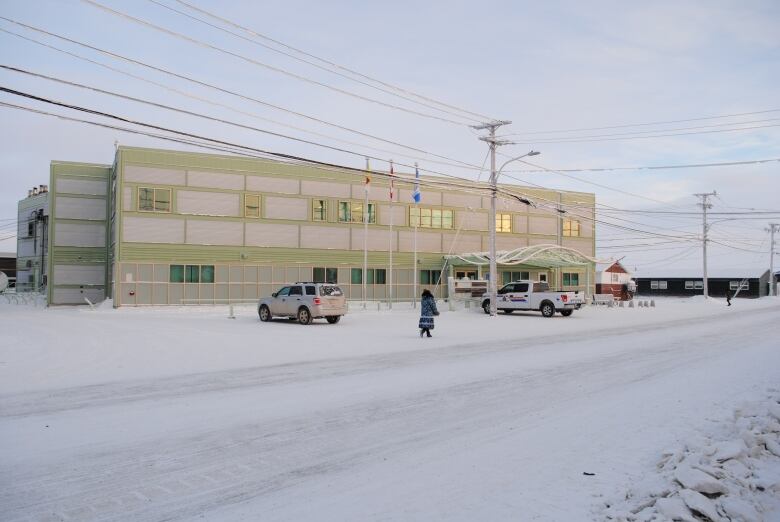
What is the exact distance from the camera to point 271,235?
42188mm

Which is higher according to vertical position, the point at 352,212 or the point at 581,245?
the point at 352,212

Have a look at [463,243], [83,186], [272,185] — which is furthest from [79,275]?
[463,243]

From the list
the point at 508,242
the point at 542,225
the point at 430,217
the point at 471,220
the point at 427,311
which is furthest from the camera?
the point at 542,225

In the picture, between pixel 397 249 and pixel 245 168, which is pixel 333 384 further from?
pixel 397 249

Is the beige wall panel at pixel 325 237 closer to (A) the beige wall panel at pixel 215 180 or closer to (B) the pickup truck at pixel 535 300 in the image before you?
(A) the beige wall panel at pixel 215 180

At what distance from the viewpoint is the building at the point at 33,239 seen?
2128 inches

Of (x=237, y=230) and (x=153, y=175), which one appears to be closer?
(x=153, y=175)

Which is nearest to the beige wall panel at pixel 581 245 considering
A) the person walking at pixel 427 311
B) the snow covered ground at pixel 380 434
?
the person walking at pixel 427 311

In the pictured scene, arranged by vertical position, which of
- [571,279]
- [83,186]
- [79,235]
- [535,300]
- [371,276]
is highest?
[83,186]

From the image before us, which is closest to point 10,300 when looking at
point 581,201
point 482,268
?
point 482,268

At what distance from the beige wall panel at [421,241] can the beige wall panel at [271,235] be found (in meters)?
8.45

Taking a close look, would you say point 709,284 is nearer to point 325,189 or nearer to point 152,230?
point 325,189

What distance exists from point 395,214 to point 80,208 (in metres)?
23.3

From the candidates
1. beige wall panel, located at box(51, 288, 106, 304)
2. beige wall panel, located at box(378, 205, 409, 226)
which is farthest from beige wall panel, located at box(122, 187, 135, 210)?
beige wall panel, located at box(378, 205, 409, 226)
